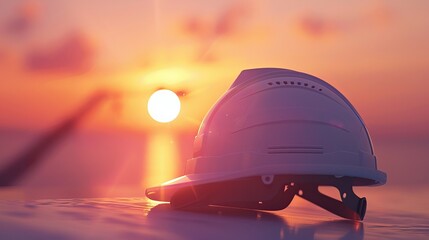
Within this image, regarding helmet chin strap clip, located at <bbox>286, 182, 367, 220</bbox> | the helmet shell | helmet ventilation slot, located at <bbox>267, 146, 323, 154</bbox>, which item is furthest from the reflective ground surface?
helmet ventilation slot, located at <bbox>267, 146, 323, 154</bbox>

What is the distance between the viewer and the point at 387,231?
20.8 feet

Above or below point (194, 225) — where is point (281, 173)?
above

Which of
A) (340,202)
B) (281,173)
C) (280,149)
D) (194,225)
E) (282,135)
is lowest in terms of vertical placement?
(194,225)

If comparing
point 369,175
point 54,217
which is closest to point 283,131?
point 369,175

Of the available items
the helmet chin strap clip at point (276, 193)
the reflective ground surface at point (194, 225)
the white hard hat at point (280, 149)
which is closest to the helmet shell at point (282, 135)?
the white hard hat at point (280, 149)

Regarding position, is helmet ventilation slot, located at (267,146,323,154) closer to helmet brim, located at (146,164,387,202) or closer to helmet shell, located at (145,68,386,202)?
helmet shell, located at (145,68,386,202)

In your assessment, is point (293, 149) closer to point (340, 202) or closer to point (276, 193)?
point (276, 193)

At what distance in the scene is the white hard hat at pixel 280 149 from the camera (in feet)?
24.4

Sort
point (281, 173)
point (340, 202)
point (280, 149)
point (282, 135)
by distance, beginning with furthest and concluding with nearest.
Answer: point (340, 202) < point (282, 135) < point (280, 149) < point (281, 173)

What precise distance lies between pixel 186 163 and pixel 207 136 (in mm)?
679

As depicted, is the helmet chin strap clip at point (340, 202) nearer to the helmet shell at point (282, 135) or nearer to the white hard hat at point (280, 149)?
the white hard hat at point (280, 149)

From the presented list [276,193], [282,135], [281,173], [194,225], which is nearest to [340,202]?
[276,193]

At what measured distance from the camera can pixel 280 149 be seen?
297 inches

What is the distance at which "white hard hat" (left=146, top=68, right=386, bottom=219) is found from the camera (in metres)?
7.45
